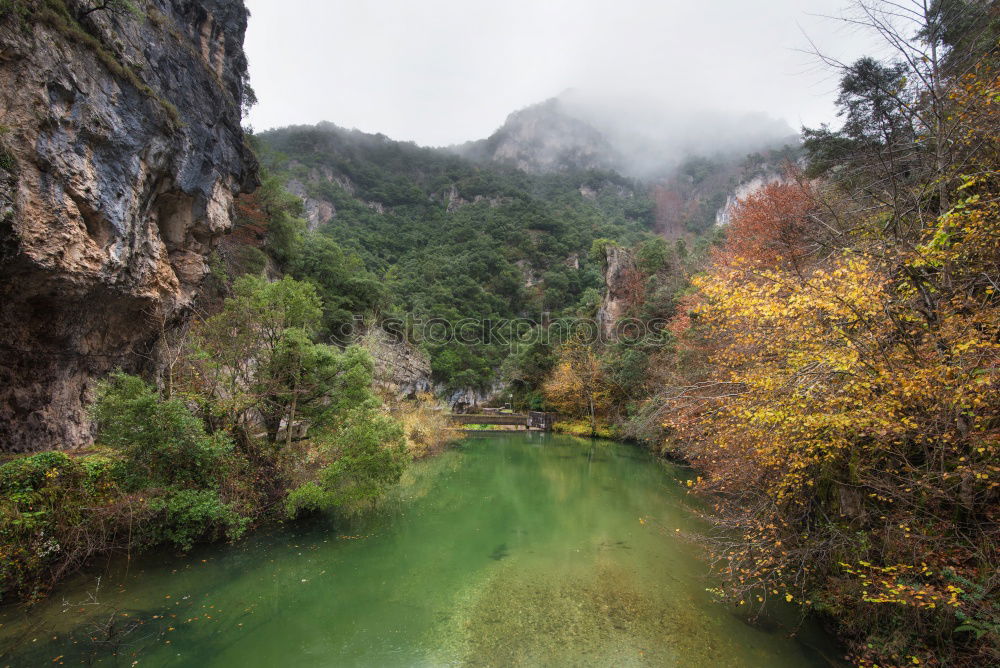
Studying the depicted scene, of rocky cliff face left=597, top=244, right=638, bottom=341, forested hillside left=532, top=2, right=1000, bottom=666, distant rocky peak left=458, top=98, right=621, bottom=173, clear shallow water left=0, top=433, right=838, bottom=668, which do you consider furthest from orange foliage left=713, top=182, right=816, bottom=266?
distant rocky peak left=458, top=98, right=621, bottom=173

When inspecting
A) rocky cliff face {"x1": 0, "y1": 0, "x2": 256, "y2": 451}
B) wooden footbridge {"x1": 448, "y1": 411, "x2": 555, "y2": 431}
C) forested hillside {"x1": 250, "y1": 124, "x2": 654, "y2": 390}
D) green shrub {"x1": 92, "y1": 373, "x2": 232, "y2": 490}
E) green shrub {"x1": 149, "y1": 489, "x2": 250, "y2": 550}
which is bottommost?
wooden footbridge {"x1": 448, "y1": 411, "x2": 555, "y2": 431}

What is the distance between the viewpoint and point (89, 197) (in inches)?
338

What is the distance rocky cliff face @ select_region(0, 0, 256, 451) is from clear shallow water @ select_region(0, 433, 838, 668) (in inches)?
214

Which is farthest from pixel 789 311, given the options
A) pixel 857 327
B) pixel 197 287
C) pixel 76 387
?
pixel 197 287

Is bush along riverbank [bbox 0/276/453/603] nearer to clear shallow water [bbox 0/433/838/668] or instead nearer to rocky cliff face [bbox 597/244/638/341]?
clear shallow water [bbox 0/433/838/668]

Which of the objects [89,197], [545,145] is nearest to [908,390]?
[89,197]

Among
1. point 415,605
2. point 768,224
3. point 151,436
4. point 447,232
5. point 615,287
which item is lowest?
point 415,605

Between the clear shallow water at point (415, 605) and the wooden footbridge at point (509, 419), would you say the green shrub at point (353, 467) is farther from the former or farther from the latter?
the wooden footbridge at point (509, 419)

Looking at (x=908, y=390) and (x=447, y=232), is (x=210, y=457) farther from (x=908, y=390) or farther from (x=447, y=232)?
(x=447, y=232)

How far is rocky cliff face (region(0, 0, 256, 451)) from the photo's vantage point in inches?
298

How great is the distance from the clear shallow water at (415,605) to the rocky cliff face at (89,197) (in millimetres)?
5443

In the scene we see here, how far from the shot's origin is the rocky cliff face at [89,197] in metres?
7.57

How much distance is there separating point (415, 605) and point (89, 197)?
10335mm

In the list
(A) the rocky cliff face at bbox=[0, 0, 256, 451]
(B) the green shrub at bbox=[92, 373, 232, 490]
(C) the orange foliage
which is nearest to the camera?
(B) the green shrub at bbox=[92, 373, 232, 490]
